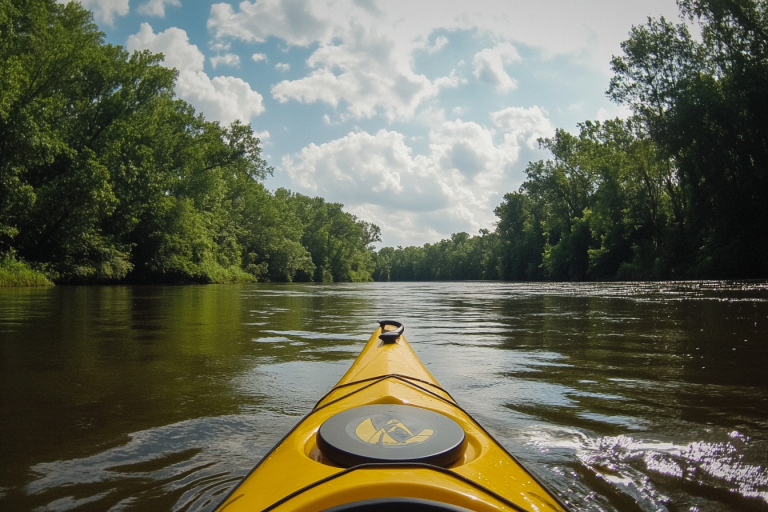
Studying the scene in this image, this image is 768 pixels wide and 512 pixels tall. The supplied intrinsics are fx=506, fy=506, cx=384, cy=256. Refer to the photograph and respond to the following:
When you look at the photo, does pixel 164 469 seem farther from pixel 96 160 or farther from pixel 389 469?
pixel 96 160

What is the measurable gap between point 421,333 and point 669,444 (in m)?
4.49

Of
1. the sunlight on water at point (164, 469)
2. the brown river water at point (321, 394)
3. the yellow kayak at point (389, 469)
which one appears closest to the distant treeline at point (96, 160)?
the brown river water at point (321, 394)

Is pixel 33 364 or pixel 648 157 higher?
pixel 648 157

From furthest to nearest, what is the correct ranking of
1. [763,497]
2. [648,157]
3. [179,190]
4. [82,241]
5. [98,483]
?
[648,157]
[179,190]
[82,241]
[98,483]
[763,497]

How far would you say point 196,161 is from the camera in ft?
105

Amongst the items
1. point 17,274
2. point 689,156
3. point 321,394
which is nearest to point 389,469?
point 321,394

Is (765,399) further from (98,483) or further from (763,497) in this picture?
(98,483)

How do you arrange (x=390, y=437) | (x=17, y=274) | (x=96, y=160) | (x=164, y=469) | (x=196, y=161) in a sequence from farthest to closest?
(x=196, y=161)
(x=96, y=160)
(x=17, y=274)
(x=164, y=469)
(x=390, y=437)

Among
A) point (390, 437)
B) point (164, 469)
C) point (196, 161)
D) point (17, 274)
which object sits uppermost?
point (196, 161)

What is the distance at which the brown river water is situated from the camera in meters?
1.96

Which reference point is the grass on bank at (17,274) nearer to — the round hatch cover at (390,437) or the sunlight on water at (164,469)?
the sunlight on water at (164,469)

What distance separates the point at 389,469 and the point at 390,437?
8.9 inches

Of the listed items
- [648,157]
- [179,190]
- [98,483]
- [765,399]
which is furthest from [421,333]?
[648,157]

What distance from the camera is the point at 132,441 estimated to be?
2.47m
